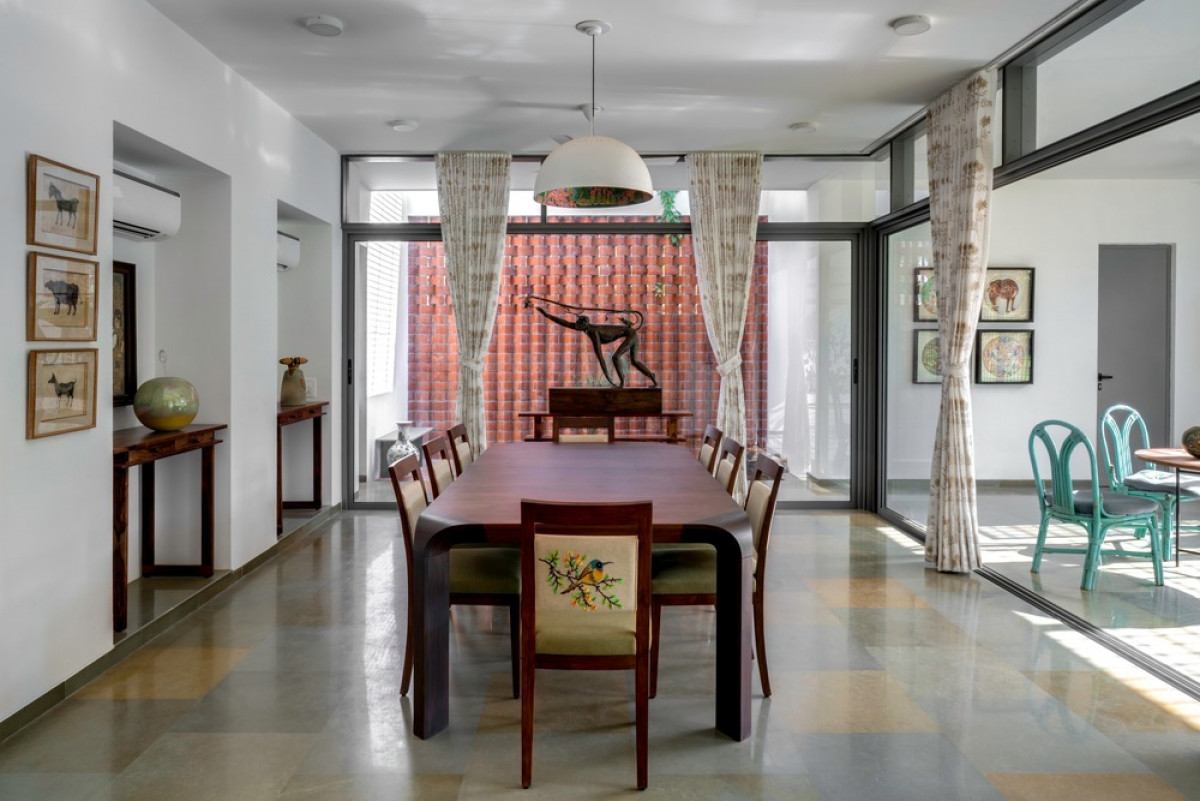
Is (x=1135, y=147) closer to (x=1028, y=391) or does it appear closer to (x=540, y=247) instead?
(x=1028, y=391)

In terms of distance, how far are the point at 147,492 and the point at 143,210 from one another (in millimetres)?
1448

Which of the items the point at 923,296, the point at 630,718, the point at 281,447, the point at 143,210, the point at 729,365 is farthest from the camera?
the point at 729,365

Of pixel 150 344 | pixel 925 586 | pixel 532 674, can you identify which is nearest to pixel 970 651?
pixel 925 586

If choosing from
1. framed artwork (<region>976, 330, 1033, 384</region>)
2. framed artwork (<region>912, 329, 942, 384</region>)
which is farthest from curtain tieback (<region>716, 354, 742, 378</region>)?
framed artwork (<region>976, 330, 1033, 384</region>)

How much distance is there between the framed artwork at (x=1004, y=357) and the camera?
7383 mm

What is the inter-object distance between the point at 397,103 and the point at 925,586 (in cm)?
398

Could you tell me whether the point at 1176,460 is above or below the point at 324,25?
below

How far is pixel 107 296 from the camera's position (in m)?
3.36

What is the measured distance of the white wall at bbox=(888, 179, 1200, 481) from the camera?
6.79 meters

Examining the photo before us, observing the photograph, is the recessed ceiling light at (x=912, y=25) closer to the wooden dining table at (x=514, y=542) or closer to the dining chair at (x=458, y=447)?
the wooden dining table at (x=514, y=542)

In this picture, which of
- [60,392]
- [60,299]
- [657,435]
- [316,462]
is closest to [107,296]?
[60,299]

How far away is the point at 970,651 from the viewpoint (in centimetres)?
356

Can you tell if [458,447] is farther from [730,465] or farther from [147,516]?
[147,516]

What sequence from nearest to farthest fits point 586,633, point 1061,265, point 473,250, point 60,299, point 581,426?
point 586,633
point 60,299
point 581,426
point 473,250
point 1061,265
